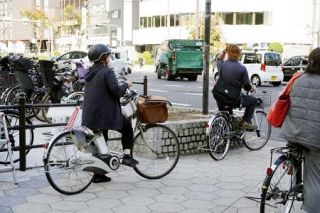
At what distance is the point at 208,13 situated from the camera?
29.0 feet

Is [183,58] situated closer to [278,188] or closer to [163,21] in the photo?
[278,188]

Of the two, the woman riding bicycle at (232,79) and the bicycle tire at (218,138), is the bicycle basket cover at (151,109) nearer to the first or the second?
the bicycle tire at (218,138)

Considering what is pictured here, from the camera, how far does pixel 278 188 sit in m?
4.28

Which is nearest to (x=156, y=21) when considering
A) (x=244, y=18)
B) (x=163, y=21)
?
(x=163, y=21)

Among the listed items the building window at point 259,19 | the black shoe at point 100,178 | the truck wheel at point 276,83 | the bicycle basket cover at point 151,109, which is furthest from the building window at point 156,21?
the black shoe at point 100,178

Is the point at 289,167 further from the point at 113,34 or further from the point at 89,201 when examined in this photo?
the point at 113,34

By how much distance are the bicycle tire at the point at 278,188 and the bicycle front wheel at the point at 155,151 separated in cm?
221

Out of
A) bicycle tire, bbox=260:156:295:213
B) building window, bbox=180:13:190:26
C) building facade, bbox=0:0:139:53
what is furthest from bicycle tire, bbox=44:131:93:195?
building facade, bbox=0:0:139:53

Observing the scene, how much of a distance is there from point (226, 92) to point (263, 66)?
1835 cm

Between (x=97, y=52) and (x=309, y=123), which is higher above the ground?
(x=97, y=52)

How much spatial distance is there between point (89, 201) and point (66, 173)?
17.9 inches

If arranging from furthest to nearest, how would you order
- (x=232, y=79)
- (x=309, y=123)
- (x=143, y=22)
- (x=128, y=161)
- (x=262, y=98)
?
(x=143, y=22), (x=262, y=98), (x=232, y=79), (x=128, y=161), (x=309, y=123)

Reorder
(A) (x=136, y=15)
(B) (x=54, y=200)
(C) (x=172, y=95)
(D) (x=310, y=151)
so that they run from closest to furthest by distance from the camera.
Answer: (D) (x=310, y=151)
(B) (x=54, y=200)
(C) (x=172, y=95)
(A) (x=136, y=15)

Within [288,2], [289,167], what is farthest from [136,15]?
[289,167]
